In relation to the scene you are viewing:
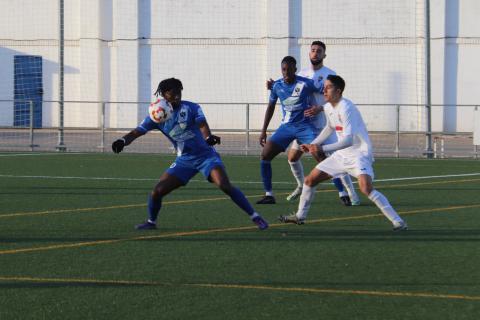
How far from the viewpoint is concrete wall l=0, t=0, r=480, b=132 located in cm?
4003

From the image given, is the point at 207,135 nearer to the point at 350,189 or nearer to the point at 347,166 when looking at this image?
the point at 347,166

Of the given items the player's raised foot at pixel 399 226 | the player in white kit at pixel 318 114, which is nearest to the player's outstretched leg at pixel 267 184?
the player in white kit at pixel 318 114

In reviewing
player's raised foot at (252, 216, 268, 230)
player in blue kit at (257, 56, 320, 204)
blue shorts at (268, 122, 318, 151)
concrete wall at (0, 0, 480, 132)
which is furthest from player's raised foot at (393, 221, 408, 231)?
concrete wall at (0, 0, 480, 132)

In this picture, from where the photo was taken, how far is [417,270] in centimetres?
812

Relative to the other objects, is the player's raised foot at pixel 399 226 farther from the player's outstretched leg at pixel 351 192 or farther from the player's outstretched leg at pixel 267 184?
the player's outstretched leg at pixel 267 184

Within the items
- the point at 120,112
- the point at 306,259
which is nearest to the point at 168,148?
the point at 120,112

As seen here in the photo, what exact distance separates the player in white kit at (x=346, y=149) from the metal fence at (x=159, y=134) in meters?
14.2

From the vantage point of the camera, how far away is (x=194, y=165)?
35.4 feet

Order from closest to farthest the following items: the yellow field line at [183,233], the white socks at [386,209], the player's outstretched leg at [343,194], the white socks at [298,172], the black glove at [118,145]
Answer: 1. the yellow field line at [183,233]
2. the black glove at [118,145]
3. the white socks at [386,209]
4. the player's outstretched leg at [343,194]
5. the white socks at [298,172]

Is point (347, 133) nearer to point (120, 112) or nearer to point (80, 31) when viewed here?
point (120, 112)

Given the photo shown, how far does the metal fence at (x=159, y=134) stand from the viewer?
27.8 m

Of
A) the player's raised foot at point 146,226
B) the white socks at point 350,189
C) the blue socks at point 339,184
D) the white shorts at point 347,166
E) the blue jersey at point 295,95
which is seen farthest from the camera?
the blue jersey at point 295,95

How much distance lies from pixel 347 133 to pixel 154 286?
12.5 ft

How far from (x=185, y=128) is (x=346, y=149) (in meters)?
1.72
